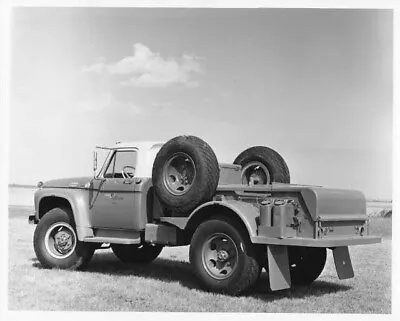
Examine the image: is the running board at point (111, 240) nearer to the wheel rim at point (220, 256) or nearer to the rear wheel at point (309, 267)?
the wheel rim at point (220, 256)

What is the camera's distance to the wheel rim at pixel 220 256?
8430 mm

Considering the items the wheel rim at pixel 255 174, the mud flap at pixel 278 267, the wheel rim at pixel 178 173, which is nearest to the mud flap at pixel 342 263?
the mud flap at pixel 278 267

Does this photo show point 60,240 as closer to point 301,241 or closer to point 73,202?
point 73,202

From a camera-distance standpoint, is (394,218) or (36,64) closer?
(394,218)

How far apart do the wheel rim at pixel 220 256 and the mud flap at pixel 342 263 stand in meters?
1.49

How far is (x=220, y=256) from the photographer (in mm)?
8539

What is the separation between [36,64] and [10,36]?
0.64 meters

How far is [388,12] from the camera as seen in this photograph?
31.4 feet

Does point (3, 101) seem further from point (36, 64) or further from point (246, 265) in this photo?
point (246, 265)

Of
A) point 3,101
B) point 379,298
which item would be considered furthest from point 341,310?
point 3,101

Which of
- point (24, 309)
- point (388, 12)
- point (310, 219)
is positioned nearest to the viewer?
point (310, 219)

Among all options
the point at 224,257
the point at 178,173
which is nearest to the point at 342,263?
the point at 224,257

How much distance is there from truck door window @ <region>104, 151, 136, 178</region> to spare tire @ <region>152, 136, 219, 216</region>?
104 cm

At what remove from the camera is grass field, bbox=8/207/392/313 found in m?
8.39
